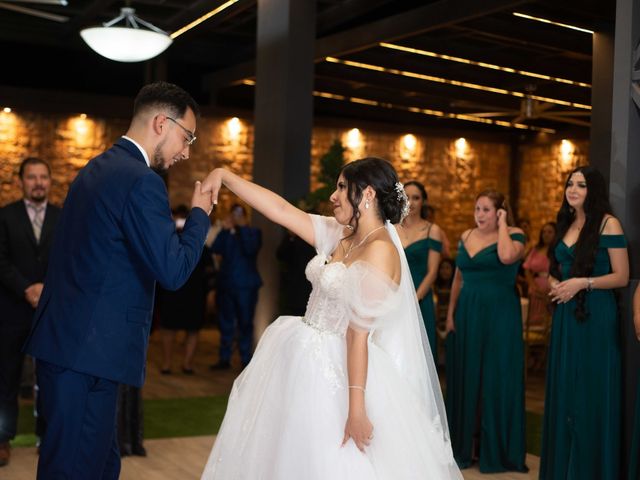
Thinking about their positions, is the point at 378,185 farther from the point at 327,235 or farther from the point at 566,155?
the point at 566,155

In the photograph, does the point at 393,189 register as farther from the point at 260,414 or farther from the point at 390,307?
the point at 260,414

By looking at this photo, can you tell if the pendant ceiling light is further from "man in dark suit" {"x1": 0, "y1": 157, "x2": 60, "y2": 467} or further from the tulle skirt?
the tulle skirt

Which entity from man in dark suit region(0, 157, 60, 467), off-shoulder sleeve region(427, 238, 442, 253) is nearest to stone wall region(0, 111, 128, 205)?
man in dark suit region(0, 157, 60, 467)

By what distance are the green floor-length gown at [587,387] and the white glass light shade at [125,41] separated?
177 inches

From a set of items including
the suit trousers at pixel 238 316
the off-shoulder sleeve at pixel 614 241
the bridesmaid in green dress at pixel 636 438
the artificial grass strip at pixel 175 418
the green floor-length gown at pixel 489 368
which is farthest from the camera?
the suit trousers at pixel 238 316

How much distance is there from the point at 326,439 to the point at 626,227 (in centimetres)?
225

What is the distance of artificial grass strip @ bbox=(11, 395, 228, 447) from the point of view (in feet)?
19.5

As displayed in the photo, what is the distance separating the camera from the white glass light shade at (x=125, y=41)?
752cm

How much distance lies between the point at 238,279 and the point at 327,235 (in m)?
5.19

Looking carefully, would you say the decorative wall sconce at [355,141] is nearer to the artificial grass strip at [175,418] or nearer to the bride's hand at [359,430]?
the artificial grass strip at [175,418]

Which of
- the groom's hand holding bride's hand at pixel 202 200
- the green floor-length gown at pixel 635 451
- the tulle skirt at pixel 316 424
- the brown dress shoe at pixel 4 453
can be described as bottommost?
the brown dress shoe at pixel 4 453

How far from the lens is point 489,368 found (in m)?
5.33

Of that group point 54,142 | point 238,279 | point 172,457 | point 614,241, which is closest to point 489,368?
point 614,241

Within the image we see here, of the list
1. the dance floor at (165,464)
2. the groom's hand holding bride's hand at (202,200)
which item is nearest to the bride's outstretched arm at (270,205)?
the groom's hand holding bride's hand at (202,200)
